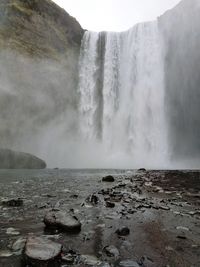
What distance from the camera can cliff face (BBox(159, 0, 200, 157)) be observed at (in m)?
40.8

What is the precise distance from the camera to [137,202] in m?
7.89

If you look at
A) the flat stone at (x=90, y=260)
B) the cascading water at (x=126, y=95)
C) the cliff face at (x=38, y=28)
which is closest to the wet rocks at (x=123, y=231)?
the flat stone at (x=90, y=260)

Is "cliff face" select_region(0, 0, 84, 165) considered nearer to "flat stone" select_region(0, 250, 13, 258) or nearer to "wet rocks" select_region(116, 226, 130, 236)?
"wet rocks" select_region(116, 226, 130, 236)

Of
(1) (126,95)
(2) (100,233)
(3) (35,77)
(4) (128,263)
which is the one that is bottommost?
(4) (128,263)

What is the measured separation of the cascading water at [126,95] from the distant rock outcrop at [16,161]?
12162mm

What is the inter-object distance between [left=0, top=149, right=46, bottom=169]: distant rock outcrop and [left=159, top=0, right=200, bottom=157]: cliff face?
1993cm

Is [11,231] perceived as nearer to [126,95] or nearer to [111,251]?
[111,251]

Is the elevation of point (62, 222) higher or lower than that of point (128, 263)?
higher

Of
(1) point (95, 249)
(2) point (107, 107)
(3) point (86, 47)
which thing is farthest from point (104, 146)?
(1) point (95, 249)

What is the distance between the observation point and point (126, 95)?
43.2 m

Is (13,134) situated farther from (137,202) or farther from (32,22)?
(137,202)

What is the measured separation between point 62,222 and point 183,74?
41321 mm

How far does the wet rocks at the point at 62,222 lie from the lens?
16.0 feet

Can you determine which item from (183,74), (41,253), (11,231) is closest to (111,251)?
(41,253)
